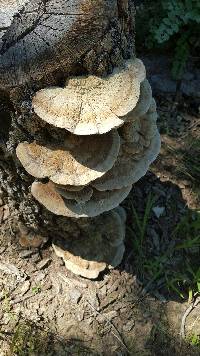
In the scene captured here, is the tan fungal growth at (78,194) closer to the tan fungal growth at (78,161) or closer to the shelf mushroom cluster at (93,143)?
the shelf mushroom cluster at (93,143)

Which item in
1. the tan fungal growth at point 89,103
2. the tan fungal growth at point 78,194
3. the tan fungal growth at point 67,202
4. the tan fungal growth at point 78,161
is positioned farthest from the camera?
the tan fungal growth at point 67,202

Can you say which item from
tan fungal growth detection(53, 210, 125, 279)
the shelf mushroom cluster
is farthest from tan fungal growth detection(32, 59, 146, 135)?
tan fungal growth detection(53, 210, 125, 279)

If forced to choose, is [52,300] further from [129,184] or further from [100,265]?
[129,184]

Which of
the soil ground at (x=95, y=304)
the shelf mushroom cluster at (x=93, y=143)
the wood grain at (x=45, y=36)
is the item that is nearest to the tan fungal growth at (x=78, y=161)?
the shelf mushroom cluster at (x=93, y=143)

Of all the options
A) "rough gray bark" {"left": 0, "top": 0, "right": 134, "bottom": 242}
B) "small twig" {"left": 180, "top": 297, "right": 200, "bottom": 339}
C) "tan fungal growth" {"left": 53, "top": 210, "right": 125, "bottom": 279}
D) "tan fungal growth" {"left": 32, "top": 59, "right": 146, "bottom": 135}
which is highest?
"rough gray bark" {"left": 0, "top": 0, "right": 134, "bottom": 242}

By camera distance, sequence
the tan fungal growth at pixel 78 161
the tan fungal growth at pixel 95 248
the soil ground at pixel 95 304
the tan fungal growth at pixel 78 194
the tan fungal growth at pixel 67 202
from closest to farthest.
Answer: the tan fungal growth at pixel 78 161
the tan fungal growth at pixel 78 194
the tan fungal growth at pixel 67 202
the soil ground at pixel 95 304
the tan fungal growth at pixel 95 248

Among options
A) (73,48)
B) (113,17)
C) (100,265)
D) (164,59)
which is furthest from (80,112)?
(164,59)

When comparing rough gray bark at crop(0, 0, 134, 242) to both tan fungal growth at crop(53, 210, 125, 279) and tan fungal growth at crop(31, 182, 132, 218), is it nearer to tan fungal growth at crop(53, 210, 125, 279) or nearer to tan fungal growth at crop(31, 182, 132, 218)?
tan fungal growth at crop(31, 182, 132, 218)
